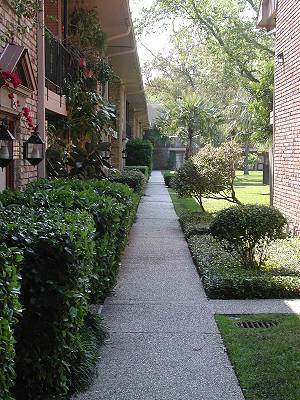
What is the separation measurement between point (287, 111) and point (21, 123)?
681 cm

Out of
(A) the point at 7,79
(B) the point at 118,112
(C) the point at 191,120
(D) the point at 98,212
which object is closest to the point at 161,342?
(D) the point at 98,212

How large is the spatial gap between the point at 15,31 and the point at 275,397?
545cm

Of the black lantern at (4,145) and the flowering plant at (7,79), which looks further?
the flowering plant at (7,79)

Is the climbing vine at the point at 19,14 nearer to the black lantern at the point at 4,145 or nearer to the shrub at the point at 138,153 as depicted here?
the black lantern at the point at 4,145

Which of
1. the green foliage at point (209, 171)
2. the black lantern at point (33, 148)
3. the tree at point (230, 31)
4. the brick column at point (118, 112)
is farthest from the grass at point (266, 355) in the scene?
the tree at point (230, 31)

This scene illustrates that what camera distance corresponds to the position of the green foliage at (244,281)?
7.52 metres

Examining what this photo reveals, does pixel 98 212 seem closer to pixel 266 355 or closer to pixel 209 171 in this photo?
pixel 266 355

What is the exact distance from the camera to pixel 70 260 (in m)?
3.91

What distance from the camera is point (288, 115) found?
1291 centimetres

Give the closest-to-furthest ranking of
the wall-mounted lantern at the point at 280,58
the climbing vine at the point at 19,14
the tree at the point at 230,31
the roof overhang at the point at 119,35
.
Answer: the climbing vine at the point at 19,14
the roof overhang at the point at 119,35
the wall-mounted lantern at the point at 280,58
the tree at the point at 230,31

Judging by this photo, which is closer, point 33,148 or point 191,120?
point 33,148

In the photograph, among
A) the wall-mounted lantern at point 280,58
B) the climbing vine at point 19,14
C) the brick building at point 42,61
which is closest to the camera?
the climbing vine at point 19,14

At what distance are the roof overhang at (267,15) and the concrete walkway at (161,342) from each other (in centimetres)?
774

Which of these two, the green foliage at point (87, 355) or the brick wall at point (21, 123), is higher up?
the brick wall at point (21, 123)
